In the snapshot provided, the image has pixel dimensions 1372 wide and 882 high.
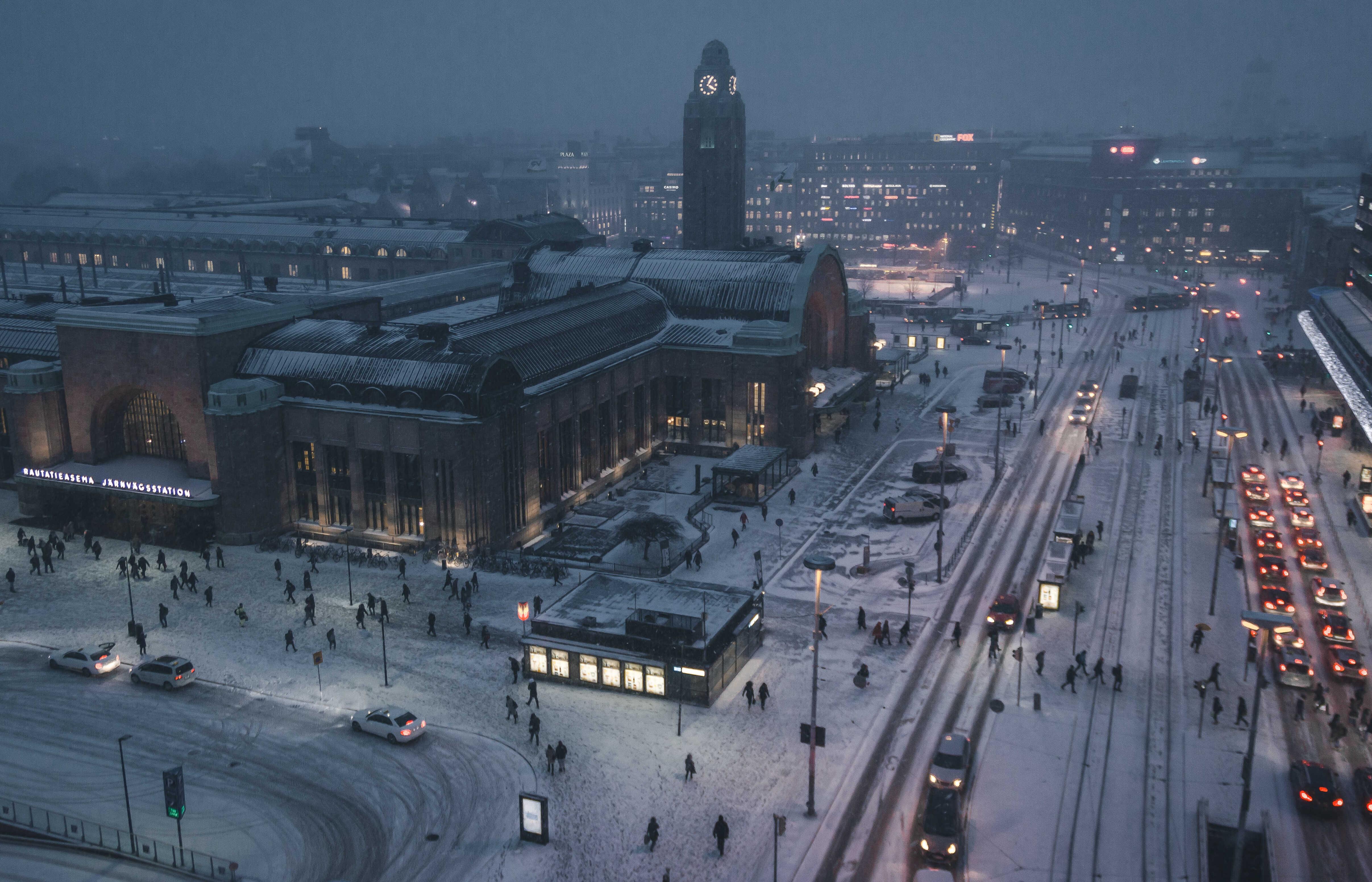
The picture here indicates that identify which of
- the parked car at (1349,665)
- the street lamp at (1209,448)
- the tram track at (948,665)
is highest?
the street lamp at (1209,448)

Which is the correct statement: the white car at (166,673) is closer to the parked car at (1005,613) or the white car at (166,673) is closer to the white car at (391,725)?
the white car at (391,725)

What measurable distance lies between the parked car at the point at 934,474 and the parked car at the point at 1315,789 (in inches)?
1602

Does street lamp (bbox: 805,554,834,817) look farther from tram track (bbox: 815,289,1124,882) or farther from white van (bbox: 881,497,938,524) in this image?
white van (bbox: 881,497,938,524)

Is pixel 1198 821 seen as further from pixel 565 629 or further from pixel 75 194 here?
pixel 75 194

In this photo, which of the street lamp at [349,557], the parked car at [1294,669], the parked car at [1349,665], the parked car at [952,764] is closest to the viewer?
the parked car at [952,764]

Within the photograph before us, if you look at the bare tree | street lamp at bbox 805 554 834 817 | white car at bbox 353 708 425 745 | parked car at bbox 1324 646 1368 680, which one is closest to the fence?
white car at bbox 353 708 425 745

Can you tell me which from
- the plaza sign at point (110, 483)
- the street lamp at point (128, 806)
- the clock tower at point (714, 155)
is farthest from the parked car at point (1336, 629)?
the clock tower at point (714, 155)

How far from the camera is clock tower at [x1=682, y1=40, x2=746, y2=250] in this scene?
121m

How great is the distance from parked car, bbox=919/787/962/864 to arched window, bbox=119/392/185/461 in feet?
181

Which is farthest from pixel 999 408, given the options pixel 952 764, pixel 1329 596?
pixel 952 764

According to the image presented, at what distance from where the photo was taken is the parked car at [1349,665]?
49094 mm

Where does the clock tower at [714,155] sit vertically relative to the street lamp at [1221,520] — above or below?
above

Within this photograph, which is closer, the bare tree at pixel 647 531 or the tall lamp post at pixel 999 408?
the bare tree at pixel 647 531

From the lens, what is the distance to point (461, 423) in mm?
63656
